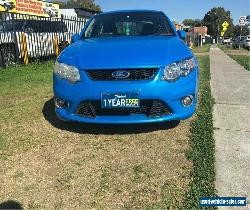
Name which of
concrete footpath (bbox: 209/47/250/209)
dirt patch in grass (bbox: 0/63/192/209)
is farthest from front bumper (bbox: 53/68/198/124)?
concrete footpath (bbox: 209/47/250/209)

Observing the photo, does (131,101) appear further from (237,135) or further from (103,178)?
(237,135)

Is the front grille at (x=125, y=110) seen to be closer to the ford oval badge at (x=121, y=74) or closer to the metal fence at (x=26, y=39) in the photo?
the ford oval badge at (x=121, y=74)

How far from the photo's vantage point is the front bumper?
3.68m

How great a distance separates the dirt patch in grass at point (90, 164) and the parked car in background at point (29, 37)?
22.4 feet

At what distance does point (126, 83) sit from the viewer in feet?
12.1

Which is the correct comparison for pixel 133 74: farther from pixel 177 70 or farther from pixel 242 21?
pixel 242 21

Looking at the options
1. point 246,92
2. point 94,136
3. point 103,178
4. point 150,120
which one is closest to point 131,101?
point 150,120

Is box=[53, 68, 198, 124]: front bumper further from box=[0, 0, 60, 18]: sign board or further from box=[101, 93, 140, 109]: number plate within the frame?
box=[0, 0, 60, 18]: sign board

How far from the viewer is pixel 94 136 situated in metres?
4.07

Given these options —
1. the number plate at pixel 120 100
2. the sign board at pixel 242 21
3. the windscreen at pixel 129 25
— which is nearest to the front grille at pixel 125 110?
the number plate at pixel 120 100

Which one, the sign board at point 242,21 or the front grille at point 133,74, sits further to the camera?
the sign board at point 242,21

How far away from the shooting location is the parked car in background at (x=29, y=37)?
11.3 m

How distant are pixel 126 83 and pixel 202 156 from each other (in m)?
1.08

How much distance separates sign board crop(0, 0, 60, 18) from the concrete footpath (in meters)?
15.6
